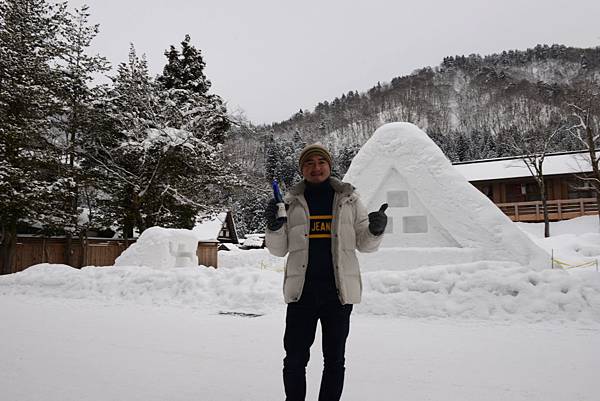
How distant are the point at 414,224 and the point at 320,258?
841 cm

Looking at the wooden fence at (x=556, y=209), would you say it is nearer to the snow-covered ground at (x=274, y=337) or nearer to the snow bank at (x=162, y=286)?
the snow-covered ground at (x=274, y=337)

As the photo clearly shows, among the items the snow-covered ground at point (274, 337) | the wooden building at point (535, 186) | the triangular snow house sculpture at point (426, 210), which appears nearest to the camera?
the snow-covered ground at point (274, 337)

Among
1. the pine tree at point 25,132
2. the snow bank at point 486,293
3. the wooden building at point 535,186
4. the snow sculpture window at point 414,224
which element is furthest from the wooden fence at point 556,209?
the pine tree at point 25,132

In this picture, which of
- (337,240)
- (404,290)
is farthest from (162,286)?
(337,240)

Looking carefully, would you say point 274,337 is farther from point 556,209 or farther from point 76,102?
point 556,209

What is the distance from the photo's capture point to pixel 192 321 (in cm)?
595

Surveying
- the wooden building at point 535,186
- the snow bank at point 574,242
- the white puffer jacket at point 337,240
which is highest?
the wooden building at point 535,186

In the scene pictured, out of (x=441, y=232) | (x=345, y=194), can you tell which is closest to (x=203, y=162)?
(x=441, y=232)

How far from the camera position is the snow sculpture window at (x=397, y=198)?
34.7ft

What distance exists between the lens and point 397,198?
10617mm

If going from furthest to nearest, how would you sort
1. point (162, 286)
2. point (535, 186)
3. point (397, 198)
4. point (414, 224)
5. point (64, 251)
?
1. point (535, 186)
2. point (64, 251)
3. point (397, 198)
4. point (414, 224)
5. point (162, 286)

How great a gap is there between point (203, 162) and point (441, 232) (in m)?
13.8

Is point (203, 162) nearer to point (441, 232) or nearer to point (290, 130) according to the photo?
point (441, 232)

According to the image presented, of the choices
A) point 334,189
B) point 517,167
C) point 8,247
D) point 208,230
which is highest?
point 517,167
